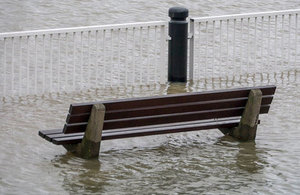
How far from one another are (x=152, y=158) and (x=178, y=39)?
369 centimetres

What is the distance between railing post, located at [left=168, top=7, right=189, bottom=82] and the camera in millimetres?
13922

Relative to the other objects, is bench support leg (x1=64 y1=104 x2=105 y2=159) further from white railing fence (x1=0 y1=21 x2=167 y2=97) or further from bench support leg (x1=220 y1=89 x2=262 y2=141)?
white railing fence (x1=0 y1=21 x2=167 y2=97)

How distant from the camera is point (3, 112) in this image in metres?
12.5

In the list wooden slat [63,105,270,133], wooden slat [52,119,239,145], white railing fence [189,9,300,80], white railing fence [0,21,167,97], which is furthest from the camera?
white railing fence [189,9,300,80]

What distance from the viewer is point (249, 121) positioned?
11.0 m

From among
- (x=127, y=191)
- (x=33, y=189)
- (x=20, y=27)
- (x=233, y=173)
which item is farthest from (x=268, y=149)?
(x=20, y=27)

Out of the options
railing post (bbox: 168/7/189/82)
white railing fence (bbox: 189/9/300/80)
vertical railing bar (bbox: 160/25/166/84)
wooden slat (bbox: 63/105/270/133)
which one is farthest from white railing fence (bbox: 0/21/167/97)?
wooden slat (bbox: 63/105/270/133)

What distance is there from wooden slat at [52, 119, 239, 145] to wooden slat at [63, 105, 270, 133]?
13cm

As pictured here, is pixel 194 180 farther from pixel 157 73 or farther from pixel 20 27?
pixel 20 27

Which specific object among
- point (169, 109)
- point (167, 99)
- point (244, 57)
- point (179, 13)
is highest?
point (179, 13)

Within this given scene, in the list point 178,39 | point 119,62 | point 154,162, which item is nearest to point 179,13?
point 178,39

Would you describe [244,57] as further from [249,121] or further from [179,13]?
[249,121]

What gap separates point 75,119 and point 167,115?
1046mm

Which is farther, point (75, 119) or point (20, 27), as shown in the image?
point (20, 27)
